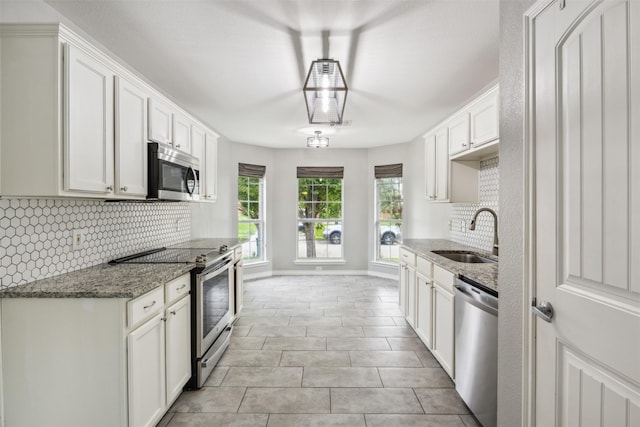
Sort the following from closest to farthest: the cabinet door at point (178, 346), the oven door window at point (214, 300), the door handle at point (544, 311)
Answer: the door handle at point (544, 311) < the cabinet door at point (178, 346) < the oven door window at point (214, 300)

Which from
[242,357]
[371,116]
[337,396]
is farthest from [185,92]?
[337,396]

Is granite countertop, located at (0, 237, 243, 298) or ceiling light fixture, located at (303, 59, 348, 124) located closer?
granite countertop, located at (0, 237, 243, 298)

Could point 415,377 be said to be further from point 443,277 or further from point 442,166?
point 442,166

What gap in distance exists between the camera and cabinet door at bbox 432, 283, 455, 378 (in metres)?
2.35

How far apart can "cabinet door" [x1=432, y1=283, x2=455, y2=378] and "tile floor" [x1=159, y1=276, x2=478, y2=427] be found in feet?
0.55

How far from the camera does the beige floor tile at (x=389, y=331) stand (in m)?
3.33

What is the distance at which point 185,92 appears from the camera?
320cm

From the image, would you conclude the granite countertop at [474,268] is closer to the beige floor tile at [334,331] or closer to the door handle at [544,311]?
the door handle at [544,311]

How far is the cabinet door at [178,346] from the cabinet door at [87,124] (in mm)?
904

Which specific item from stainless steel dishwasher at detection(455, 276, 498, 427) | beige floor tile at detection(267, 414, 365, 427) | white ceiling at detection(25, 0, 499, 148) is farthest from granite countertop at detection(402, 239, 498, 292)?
white ceiling at detection(25, 0, 499, 148)

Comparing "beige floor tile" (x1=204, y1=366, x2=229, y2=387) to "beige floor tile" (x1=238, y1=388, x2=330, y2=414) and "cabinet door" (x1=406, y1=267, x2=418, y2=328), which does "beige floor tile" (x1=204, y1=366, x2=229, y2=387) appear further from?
"cabinet door" (x1=406, y1=267, x2=418, y2=328)

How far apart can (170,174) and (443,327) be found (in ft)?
8.46

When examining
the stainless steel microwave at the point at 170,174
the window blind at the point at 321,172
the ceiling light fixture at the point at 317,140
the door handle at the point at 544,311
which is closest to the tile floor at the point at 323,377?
the door handle at the point at 544,311

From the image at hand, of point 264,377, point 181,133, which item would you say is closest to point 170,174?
point 181,133
